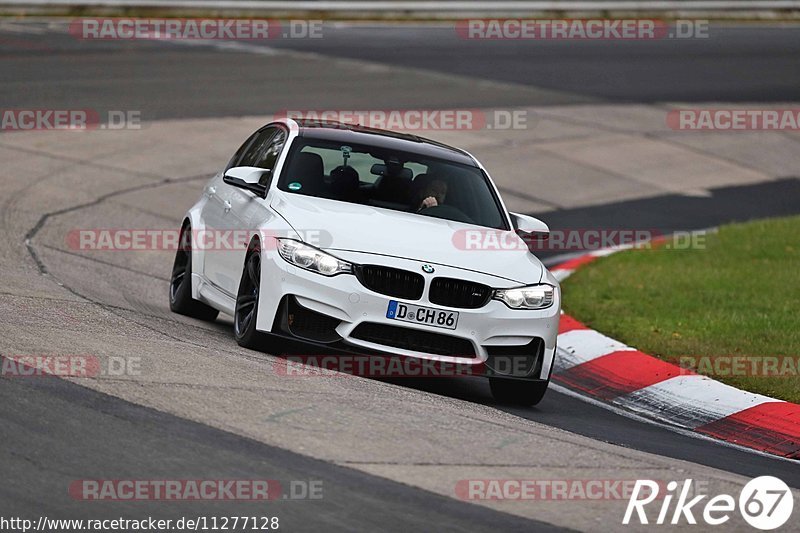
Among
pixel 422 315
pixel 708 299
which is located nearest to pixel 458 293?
pixel 422 315

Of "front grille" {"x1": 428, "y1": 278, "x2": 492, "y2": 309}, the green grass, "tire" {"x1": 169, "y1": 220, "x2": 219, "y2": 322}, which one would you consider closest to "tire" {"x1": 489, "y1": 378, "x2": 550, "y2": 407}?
"front grille" {"x1": 428, "y1": 278, "x2": 492, "y2": 309}

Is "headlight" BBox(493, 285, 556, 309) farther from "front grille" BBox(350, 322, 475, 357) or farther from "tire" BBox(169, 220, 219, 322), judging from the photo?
"tire" BBox(169, 220, 219, 322)

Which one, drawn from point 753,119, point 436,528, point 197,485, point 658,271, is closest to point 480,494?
point 436,528

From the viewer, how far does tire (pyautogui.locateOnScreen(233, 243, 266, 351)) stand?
8.90 meters

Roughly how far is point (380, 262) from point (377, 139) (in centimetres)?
197

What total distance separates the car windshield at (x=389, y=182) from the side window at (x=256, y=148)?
2.19 ft

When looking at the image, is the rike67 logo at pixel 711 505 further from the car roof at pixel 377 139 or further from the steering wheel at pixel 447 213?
the car roof at pixel 377 139

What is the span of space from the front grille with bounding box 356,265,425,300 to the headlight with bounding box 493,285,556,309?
511mm

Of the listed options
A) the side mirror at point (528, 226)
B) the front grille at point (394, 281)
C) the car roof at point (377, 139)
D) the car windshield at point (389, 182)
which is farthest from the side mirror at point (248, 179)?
the side mirror at point (528, 226)

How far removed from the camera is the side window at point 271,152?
33.1 feet

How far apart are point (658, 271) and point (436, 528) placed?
8927mm

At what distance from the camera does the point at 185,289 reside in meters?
10.8

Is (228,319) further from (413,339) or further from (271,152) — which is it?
(413,339)

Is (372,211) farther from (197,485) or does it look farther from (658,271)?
(658,271)
